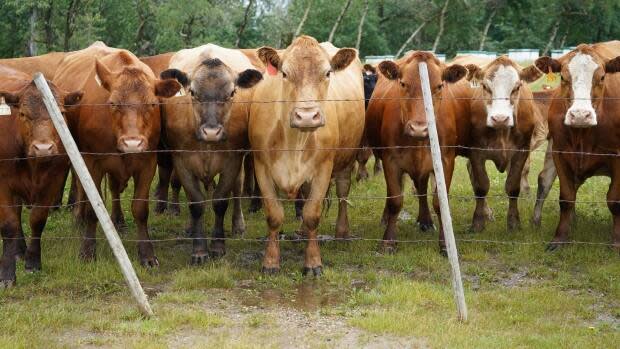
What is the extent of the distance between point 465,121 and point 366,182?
3.64m

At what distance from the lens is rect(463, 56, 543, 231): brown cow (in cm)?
962

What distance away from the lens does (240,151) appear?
8.76 m

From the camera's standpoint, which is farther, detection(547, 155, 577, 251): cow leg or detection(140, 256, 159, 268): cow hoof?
detection(547, 155, 577, 251): cow leg

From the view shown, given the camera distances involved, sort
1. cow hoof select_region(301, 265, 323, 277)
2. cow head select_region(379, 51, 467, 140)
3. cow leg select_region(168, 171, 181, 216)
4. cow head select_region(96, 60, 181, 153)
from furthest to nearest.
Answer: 1. cow leg select_region(168, 171, 181, 216)
2. cow head select_region(379, 51, 467, 140)
3. cow hoof select_region(301, 265, 323, 277)
4. cow head select_region(96, 60, 181, 153)

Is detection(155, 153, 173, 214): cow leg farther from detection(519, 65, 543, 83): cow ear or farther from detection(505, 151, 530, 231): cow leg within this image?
detection(519, 65, 543, 83): cow ear

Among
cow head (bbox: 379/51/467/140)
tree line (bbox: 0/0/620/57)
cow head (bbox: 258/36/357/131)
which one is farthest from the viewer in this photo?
tree line (bbox: 0/0/620/57)

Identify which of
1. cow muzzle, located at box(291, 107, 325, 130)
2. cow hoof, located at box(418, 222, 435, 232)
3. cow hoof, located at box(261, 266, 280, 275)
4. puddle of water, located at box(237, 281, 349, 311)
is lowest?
puddle of water, located at box(237, 281, 349, 311)

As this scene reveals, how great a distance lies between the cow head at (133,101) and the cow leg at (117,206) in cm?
71

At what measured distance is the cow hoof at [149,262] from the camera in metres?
8.35

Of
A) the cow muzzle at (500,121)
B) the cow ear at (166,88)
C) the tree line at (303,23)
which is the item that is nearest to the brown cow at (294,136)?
the cow ear at (166,88)

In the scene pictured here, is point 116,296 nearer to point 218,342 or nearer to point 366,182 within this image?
point 218,342

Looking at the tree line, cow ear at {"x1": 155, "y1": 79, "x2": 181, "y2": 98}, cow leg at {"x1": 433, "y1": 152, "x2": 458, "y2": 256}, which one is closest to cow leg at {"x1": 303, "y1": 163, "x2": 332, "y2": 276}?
cow leg at {"x1": 433, "y1": 152, "x2": 458, "y2": 256}

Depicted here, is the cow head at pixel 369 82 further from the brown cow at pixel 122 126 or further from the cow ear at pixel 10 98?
the cow ear at pixel 10 98

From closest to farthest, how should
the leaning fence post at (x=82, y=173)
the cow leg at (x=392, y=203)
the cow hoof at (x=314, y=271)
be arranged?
the leaning fence post at (x=82, y=173) < the cow hoof at (x=314, y=271) < the cow leg at (x=392, y=203)
